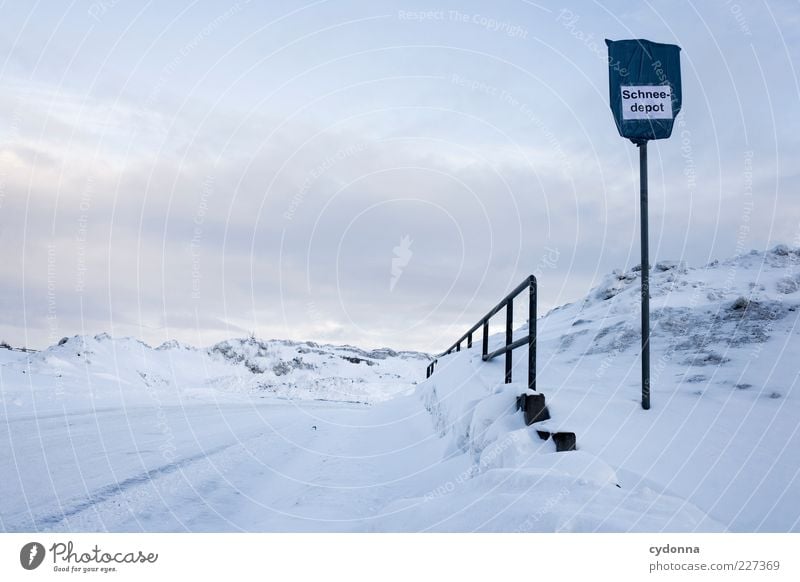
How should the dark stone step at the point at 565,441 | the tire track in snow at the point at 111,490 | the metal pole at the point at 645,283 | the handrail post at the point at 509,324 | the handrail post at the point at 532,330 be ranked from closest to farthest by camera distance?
the tire track in snow at the point at 111,490
the dark stone step at the point at 565,441
the metal pole at the point at 645,283
the handrail post at the point at 532,330
the handrail post at the point at 509,324

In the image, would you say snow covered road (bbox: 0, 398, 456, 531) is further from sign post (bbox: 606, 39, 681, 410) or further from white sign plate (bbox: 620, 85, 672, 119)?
white sign plate (bbox: 620, 85, 672, 119)

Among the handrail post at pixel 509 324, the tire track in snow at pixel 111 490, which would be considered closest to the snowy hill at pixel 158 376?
the tire track in snow at pixel 111 490

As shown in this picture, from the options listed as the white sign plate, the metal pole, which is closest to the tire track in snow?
the metal pole

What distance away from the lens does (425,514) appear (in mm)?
3332

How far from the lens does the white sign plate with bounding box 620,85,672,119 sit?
504cm

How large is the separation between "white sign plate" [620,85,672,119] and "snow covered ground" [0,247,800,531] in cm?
223

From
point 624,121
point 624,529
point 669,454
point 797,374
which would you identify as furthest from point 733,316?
point 624,529

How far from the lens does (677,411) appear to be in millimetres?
4191

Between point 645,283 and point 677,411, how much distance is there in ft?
3.50

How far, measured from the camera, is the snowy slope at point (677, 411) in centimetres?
304

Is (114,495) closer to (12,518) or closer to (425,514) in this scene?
(12,518)

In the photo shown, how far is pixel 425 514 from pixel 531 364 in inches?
71.5

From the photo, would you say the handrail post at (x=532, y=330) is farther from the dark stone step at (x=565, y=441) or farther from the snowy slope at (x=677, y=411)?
the dark stone step at (x=565, y=441)

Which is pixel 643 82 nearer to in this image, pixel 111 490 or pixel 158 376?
pixel 111 490
